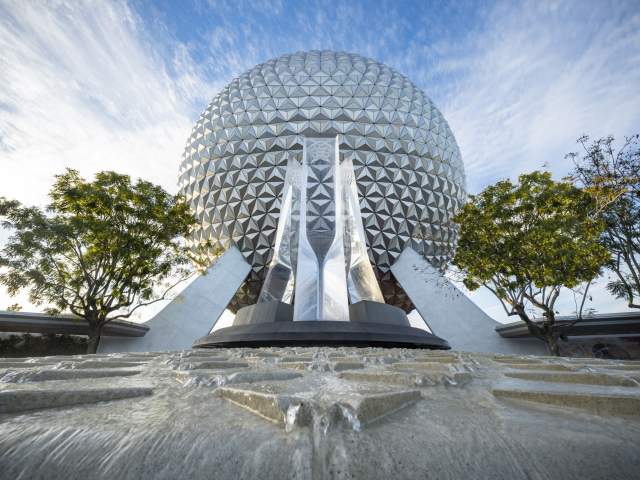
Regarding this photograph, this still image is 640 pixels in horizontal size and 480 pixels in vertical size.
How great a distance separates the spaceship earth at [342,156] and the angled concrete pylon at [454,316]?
2.20 m

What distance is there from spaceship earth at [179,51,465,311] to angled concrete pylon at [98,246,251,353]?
2.68 meters

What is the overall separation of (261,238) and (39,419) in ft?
53.9

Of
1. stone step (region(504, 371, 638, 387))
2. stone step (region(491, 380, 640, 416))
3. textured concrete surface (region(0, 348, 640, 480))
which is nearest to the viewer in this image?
textured concrete surface (region(0, 348, 640, 480))

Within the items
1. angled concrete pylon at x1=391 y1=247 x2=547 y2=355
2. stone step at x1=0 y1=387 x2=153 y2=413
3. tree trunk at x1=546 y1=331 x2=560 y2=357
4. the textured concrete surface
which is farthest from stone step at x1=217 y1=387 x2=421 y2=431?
angled concrete pylon at x1=391 y1=247 x2=547 y2=355

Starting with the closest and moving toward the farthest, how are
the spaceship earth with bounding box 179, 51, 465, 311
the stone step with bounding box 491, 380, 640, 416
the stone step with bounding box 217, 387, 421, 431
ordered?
the stone step with bounding box 217, 387, 421, 431 → the stone step with bounding box 491, 380, 640, 416 → the spaceship earth with bounding box 179, 51, 465, 311

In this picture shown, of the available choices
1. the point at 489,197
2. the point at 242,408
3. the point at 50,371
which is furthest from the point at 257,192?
the point at 242,408

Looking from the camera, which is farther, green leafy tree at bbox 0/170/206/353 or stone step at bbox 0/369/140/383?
green leafy tree at bbox 0/170/206/353

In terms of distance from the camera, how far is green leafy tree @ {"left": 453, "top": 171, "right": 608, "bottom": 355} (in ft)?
36.2

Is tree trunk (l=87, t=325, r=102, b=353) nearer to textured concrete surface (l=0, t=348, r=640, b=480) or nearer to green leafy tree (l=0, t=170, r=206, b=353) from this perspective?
green leafy tree (l=0, t=170, r=206, b=353)

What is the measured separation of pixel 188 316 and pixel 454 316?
12.5 metres

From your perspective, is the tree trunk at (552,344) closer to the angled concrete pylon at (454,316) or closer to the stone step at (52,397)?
the angled concrete pylon at (454,316)

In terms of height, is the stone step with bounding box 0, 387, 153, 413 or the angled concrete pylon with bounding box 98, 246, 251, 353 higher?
the angled concrete pylon with bounding box 98, 246, 251, 353

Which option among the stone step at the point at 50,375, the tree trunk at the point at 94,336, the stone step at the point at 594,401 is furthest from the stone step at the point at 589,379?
the tree trunk at the point at 94,336

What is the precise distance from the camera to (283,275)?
11859 millimetres
